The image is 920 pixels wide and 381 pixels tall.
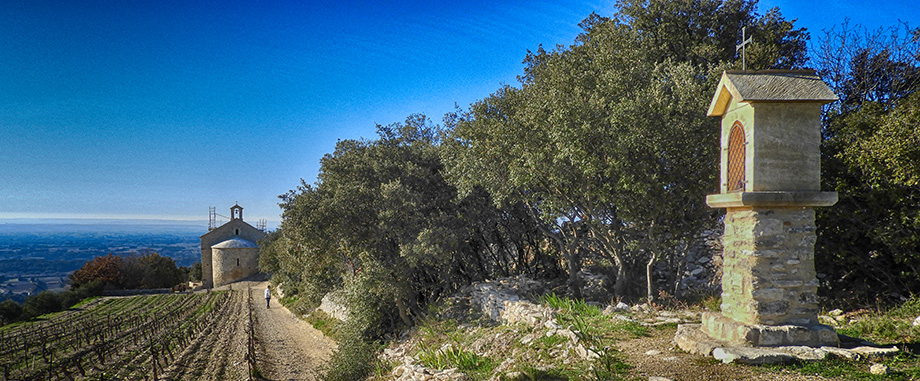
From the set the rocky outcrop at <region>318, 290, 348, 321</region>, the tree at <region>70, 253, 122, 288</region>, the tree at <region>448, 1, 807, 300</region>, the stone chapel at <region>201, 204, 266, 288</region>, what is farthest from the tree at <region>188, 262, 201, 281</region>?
the tree at <region>448, 1, 807, 300</region>

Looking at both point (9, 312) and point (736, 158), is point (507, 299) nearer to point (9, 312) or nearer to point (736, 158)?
point (736, 158)

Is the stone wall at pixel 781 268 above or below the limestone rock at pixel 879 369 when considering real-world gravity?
above

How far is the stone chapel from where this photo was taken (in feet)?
194

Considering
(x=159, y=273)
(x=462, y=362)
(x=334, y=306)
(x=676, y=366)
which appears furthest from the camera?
(x=159, y=273)

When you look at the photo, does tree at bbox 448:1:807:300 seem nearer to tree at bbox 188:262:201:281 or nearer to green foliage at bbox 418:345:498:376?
green foliage at bbox 418:345:498:376

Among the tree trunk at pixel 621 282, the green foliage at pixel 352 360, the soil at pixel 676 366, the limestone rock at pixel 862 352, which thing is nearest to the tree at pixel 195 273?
the green foliage at pixel 352 360

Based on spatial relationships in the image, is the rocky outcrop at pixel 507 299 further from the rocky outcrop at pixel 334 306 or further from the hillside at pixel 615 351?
the rocky outcrop at pixel 334 306

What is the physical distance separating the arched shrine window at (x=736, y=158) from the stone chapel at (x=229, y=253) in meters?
61.7

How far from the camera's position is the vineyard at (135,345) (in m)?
18.8

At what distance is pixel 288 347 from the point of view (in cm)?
2348

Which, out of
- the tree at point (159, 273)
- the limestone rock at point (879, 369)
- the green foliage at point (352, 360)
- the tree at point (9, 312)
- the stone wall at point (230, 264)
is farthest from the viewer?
the stone wall at point (230, 264)

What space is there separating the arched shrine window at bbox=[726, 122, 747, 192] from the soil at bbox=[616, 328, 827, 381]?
283cm

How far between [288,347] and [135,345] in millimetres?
8318

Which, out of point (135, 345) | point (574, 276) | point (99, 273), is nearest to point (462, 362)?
point (574, 276)
